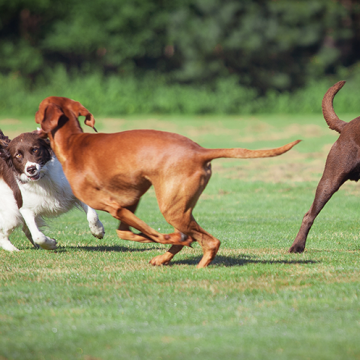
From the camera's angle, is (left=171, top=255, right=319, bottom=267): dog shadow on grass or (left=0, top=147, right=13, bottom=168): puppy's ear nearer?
(left=171, top=255, right=319, bottom=267): dog shadow on grass

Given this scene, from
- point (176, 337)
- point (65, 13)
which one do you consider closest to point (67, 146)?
point (176, 337)

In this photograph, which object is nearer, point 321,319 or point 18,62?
point 321,319

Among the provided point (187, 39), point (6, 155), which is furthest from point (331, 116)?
point (187, 39)

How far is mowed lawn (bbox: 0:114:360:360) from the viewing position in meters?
3.50

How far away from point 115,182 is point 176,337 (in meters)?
2.06

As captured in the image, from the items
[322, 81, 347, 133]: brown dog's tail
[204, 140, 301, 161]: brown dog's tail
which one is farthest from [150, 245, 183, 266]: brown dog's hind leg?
[322, 81, 347, 133]: brown dog's tail

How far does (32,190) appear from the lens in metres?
7.16

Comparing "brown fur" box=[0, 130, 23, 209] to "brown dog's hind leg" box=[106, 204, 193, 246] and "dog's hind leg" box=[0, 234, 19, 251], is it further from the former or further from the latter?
"brown dog's hind leg" box=[106, 204, 193, 246]

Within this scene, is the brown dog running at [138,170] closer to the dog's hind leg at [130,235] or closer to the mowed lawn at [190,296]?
the dog's hind leg at [130,235]

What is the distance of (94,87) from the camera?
34938 millimetres

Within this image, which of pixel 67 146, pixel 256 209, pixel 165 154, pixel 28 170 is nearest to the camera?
pixel 165 154

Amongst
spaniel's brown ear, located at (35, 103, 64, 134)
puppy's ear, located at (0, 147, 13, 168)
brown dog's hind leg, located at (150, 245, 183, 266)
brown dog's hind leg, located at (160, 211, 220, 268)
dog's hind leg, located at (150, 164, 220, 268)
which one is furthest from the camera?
puppy's ear, located at (0, 147, 13, 168)

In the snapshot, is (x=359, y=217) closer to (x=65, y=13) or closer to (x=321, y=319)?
(x=321, y=319)

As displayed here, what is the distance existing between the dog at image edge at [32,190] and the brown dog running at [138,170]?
1.00 metres
